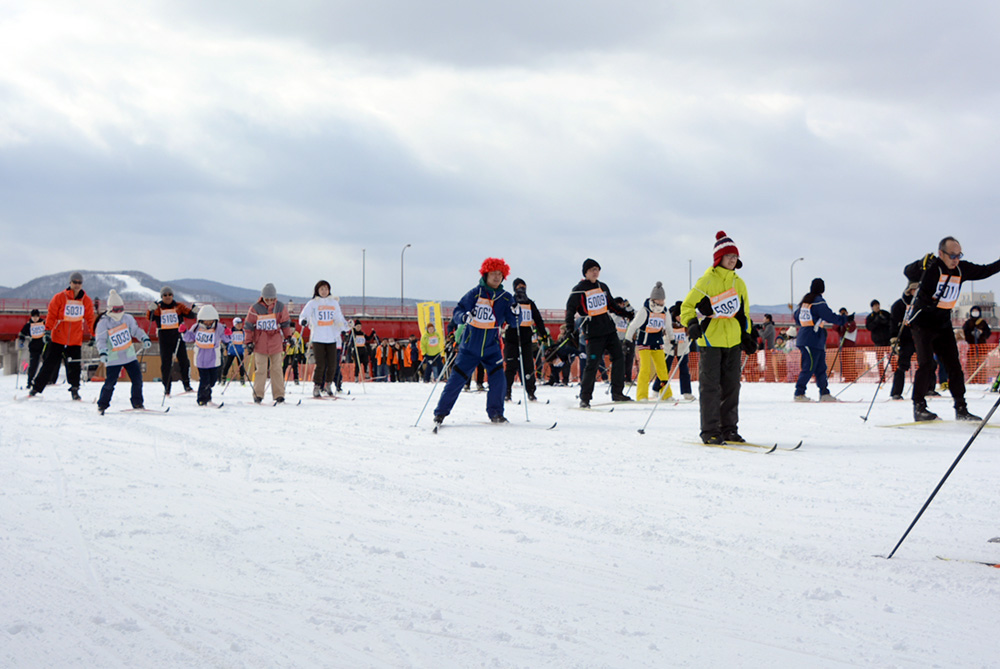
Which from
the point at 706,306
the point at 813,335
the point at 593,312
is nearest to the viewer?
the point at 706,306

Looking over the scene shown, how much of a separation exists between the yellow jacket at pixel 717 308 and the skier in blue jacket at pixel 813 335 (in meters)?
5.94

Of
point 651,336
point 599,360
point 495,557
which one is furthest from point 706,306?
point 651,336

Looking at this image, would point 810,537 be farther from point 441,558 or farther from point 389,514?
point 389,514

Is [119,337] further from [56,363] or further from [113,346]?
[56,363]

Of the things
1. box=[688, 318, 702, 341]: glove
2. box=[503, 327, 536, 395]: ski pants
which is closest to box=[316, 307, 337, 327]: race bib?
box=[503, 327, 536, 395]: ski pants

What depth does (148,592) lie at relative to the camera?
310 centimetres

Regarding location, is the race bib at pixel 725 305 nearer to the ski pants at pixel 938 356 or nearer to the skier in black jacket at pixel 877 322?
the ski pants at pixel 938 356

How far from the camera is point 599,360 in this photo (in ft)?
38.2

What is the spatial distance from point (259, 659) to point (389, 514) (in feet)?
6.31

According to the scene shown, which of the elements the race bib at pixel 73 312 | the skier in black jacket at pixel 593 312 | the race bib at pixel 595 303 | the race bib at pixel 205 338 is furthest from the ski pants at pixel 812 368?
the race bib at pixel 73 312

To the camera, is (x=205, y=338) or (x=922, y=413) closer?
(x=922, y=413)

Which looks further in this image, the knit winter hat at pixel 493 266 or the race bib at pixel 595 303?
the race bib at pixel 595 303

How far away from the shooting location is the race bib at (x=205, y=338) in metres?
13.3

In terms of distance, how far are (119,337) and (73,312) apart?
11.2 feet
